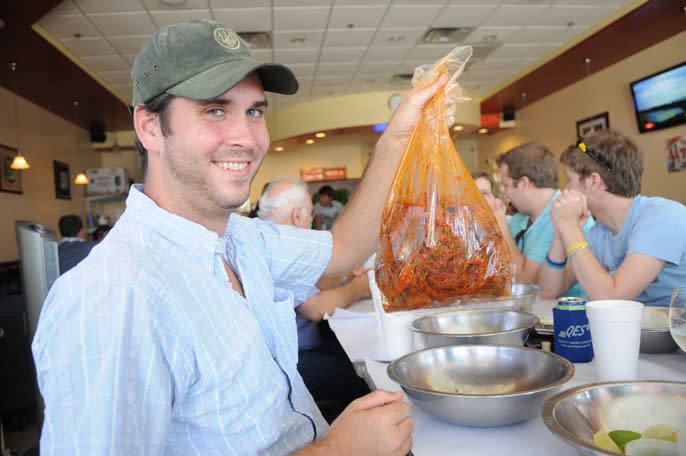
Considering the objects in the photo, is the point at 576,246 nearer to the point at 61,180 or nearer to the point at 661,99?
the point at 661,99

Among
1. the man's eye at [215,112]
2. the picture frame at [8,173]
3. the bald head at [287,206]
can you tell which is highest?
the picture frame at [8,173]

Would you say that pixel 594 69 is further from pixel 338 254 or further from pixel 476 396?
pixel 476 396

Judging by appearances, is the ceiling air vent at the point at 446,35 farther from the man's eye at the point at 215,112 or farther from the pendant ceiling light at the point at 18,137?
the man's eye at the point at 215,112

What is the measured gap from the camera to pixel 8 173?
6.59m

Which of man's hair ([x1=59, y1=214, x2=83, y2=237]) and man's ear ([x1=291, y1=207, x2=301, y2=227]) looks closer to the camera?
man's ear ([x1=291, y1=207, x2=301, y2=227])

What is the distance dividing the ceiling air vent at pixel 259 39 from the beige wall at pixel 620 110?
381 cm

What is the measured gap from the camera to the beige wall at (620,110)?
6.07 meters

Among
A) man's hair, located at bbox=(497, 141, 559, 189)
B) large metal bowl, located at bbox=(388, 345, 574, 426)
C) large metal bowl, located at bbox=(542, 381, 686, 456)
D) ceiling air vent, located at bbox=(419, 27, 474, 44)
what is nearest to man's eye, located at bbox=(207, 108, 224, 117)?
large metal bowl, located at bbox=(388, 345, 574, 426)

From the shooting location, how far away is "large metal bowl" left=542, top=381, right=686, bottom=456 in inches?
→ 29.5

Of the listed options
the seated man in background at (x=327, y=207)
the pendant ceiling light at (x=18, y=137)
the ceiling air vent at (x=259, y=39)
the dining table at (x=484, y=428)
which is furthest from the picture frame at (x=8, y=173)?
the dining table at (x=484, y=428)

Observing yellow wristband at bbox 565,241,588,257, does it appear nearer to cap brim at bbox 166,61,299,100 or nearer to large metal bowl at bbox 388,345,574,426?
large metal bowl at bbox 388,345,574,426

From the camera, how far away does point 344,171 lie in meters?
11.6

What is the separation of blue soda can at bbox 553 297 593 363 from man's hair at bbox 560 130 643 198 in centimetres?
99

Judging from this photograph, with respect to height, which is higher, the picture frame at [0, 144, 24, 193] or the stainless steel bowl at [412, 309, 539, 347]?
the picture frame at [0, 144, 24, 193]
